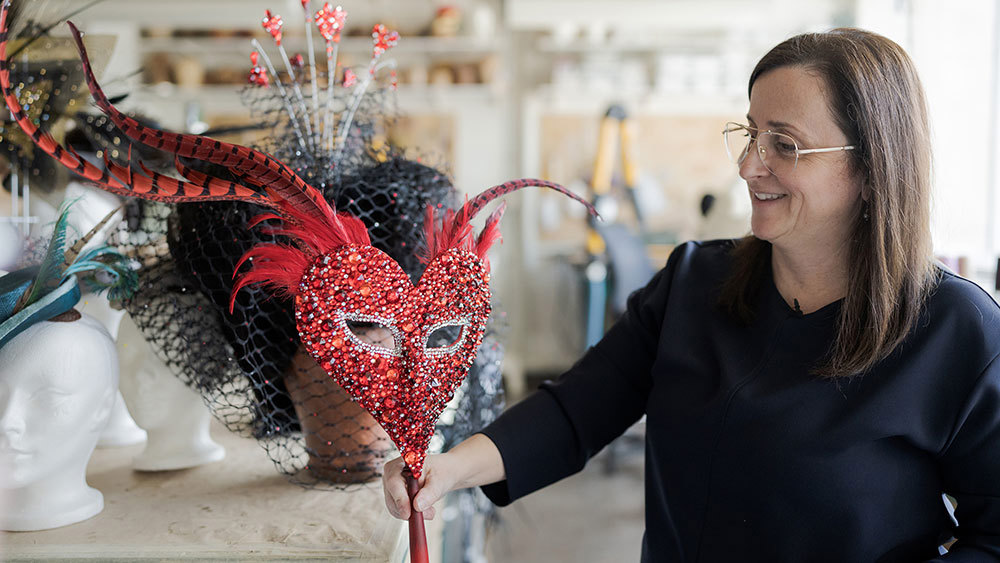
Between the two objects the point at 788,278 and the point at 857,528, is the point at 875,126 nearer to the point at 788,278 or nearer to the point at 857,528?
the point at 788,278

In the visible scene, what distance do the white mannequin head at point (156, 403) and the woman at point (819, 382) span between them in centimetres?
42

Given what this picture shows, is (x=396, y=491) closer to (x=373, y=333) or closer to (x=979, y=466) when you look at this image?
(x=373, y=333)

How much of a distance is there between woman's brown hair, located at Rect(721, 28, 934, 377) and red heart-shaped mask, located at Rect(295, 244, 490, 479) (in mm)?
454

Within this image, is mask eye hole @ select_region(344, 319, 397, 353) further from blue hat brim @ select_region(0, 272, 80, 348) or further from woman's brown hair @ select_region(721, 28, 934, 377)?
woman's brown hair @ select_region(721, 28, 934, 377)

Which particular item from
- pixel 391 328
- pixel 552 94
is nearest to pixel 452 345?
pixel 391 328

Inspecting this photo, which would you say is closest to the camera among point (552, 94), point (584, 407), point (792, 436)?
point (792, 436)

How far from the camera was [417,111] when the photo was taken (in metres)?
5.25

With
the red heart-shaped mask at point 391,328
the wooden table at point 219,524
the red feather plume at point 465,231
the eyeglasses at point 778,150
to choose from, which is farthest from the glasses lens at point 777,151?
the wooden table at point 219,524

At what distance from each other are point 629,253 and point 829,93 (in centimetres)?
280

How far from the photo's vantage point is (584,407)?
1.11m

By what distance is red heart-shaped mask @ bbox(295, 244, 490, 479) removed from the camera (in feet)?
2.66

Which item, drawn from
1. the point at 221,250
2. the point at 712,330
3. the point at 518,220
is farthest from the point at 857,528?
the point at 518,220

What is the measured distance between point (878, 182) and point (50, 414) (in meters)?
1.00

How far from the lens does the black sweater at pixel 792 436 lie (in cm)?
90
